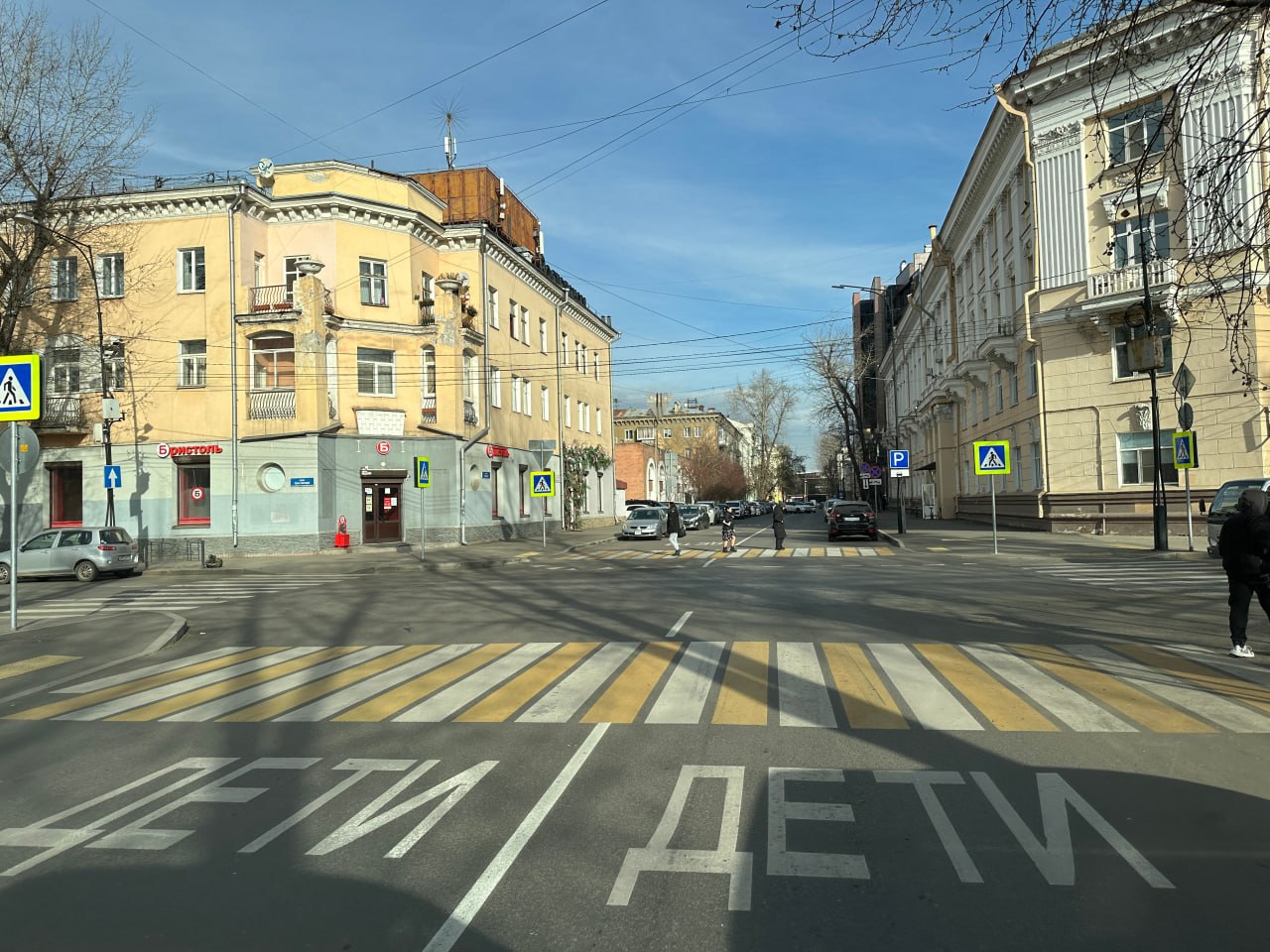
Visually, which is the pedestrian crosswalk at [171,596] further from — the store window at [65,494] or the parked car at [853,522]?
the parked car at [853,522]

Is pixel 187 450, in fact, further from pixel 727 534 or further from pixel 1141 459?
pixel 1141 459

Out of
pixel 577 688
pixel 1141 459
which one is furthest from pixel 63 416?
pixel 1141 459

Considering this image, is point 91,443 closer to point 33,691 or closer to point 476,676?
point 33,691

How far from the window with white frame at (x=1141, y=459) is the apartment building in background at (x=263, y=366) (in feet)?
78.3

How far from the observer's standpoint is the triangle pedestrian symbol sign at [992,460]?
76.2ft

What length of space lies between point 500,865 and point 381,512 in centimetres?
2933

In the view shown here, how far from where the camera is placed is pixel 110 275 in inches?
1222

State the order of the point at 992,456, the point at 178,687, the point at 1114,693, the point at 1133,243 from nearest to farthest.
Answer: the point at 1114,693 → the point at 178,687 → the point at 992,456 → the point at 1133,243

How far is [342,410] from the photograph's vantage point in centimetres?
3083

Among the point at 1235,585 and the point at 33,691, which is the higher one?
the point at 1235,585

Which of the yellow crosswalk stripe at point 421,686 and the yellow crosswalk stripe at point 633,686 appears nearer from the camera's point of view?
the yellow crosswalk stripe at point 633,686

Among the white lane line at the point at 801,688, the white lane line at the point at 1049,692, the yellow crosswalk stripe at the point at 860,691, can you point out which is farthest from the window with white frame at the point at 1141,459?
the white lane line at the point at 801,688

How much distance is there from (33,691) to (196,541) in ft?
71.8

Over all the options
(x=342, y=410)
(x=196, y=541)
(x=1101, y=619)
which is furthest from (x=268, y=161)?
(x=1101, y=619)
